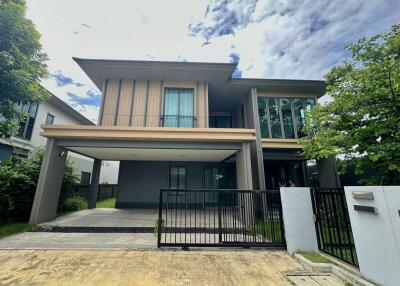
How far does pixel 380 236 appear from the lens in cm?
279

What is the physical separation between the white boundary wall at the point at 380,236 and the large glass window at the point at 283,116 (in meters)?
7.00

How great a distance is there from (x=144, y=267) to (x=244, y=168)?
5046 millimetres

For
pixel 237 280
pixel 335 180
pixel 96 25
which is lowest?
pixel 237 280

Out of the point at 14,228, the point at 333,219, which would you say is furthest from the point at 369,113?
the point at 14,228

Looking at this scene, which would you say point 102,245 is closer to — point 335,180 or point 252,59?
point 335,180

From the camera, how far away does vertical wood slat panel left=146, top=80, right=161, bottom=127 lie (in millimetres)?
9406

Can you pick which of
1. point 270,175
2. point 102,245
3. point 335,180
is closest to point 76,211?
point 102,245

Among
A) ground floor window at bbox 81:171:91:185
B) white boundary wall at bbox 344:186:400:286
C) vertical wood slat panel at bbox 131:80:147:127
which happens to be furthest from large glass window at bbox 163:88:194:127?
ground floor window at bbox 81:171:91:185

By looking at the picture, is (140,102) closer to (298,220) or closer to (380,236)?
(298,220)

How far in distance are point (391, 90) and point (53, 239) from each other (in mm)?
11173

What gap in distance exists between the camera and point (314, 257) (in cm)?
Result: 394

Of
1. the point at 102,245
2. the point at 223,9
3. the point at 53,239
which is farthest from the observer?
the point at 223,9

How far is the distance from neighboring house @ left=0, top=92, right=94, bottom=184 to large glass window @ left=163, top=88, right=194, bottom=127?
5909mm

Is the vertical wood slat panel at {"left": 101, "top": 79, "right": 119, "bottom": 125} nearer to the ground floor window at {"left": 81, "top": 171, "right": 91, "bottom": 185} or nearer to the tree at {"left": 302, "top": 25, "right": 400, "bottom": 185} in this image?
the ground floor window at {"left": 81, "top": 171, "right": 91, "bottom": 185}
